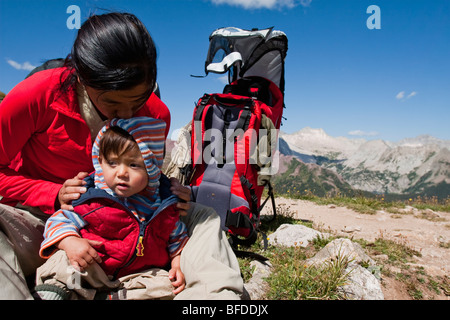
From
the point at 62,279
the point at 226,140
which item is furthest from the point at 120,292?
the point at 226,140

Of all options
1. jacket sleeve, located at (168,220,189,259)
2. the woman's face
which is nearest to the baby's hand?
jacket sleeve, located at (168,220,189,259)

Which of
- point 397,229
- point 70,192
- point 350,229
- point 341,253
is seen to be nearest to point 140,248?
point 70,192

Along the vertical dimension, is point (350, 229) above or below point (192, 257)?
below

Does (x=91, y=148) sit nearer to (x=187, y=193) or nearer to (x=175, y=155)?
(x=187, y=193)

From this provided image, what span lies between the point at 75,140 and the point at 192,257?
1205mm

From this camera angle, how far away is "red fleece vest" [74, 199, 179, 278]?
1922mm

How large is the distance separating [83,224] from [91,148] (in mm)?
580

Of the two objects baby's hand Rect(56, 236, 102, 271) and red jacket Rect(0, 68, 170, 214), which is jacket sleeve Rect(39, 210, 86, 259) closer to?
baby's hand Rect(56, 236, 102, 271)

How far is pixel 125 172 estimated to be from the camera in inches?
75.9

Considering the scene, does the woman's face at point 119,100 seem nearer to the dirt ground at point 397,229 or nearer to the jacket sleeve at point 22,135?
the jacket sleeve at point 22,135

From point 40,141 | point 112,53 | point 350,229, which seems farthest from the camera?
point 350,229

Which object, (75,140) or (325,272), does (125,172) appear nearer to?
(75,140)

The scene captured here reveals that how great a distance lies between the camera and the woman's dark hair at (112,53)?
1.71 meters

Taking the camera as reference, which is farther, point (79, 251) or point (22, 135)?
point (22, 135)
